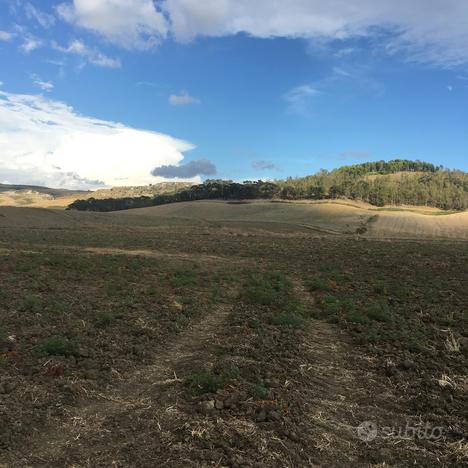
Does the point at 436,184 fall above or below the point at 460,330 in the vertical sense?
above

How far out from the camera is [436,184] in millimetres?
178375

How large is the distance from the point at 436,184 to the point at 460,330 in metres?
185

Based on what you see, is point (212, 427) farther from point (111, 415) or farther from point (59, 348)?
point (59, 348)

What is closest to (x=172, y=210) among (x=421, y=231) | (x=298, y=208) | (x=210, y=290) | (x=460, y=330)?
(x=298, y=208)

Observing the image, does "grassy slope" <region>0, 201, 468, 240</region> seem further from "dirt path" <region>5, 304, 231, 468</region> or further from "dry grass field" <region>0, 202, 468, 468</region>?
"dirt path" <region>5, 304, 231, 468</region>

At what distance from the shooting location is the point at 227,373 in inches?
311

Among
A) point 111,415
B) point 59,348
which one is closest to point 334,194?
point 59,348

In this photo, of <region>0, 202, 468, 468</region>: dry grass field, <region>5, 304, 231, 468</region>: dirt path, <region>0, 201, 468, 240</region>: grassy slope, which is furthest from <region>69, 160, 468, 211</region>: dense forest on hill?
<region>5, 304, 231, 468</region>: dirt path

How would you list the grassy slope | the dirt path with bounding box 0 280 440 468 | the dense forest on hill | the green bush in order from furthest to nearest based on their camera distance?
the dense forest on hill → the grassy slope → the green bush → the dirt path with bounding box 0 280 440 468

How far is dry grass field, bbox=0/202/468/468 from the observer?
18.6 feet

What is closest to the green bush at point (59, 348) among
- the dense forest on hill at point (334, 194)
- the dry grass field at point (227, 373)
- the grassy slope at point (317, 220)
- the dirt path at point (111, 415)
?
the dry grass field at point (227, 373)

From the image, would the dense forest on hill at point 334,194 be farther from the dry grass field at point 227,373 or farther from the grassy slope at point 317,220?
the dry grass field at point 227,373

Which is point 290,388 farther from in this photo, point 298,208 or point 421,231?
point 298,208

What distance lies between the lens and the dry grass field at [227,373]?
5.67m
